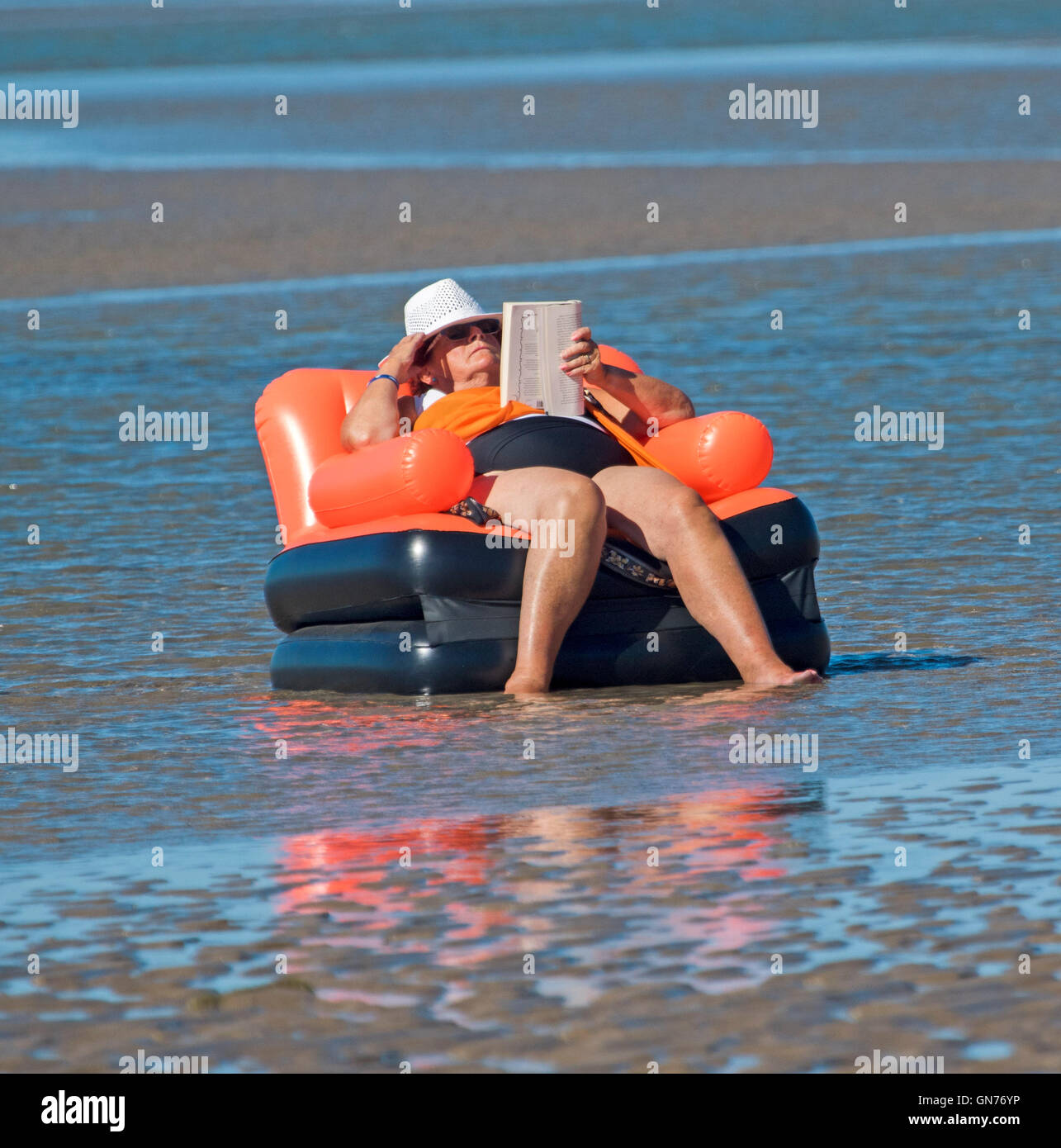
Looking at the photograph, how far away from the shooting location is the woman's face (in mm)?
8047

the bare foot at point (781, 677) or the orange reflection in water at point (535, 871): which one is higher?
the bare foot at point (781, 677)

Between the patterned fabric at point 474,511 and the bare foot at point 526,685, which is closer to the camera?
the bare foot at point 526,685

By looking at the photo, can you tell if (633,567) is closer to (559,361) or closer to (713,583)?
(713,583)

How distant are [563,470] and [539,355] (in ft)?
1.78

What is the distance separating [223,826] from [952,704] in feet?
7.52

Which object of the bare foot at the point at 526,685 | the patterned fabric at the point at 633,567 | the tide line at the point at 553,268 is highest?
the tide line at the point at 553,268

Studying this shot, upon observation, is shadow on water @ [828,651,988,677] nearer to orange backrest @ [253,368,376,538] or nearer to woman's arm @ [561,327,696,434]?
woman's arm @ [561,327,696,434]

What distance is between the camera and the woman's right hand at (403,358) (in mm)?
7977

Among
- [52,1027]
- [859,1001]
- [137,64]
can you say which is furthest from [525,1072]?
[137,64]

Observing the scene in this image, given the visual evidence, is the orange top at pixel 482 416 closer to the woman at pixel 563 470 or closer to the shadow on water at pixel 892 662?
the woman at pixel 563 470

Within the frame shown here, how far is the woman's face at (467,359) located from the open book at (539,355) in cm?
19

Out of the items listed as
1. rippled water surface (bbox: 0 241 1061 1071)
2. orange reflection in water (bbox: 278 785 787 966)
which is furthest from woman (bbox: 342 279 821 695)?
orange reflection in water (bbox: 278 785 787 966)

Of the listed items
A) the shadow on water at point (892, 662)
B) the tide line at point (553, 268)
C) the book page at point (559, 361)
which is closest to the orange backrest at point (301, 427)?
the book page at point (559, 361)
